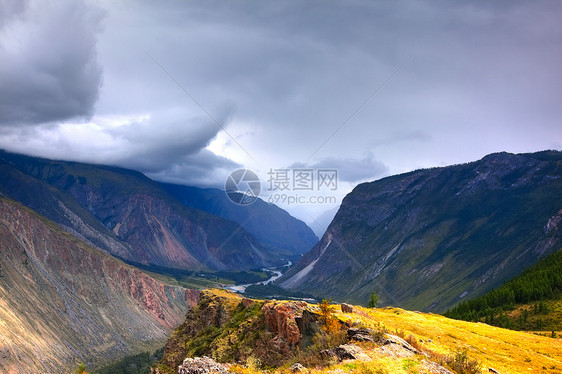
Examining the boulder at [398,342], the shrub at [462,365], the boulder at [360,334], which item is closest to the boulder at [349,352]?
the boulder at [360,334]

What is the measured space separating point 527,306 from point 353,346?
226 feet

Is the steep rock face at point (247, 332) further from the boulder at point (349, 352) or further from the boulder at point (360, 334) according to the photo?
the boulder at point (349, 352)

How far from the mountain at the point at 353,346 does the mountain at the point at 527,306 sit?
23.0 m

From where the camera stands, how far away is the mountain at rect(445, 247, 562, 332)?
6831 cm

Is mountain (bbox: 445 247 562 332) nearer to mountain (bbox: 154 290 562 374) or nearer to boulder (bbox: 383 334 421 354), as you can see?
mountain (bbox: 154 290 562 374)

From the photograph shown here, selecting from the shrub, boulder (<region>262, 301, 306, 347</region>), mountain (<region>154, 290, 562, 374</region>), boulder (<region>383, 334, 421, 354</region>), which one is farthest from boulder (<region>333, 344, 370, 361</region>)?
boulder (<region>262, 301, 306, 347</region>)

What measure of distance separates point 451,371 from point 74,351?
183 metres

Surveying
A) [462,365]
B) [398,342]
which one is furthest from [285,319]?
[462,365]

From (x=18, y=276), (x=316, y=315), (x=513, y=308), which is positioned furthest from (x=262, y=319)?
(x=18, y=276)

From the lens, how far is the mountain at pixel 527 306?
68312 mm

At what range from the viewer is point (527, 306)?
254 ft

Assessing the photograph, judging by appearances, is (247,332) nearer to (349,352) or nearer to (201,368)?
(349,352)

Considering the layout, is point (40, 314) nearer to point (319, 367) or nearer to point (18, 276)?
point (18, 276)

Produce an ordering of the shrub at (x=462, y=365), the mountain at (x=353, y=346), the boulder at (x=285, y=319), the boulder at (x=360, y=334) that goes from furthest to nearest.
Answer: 1. the boulder at (x=285, y=319)
2. the boulder at (x=360, y=334)
3. the shrub at (x=462, y=365)
4. the mountain at (x=353, y=346)
